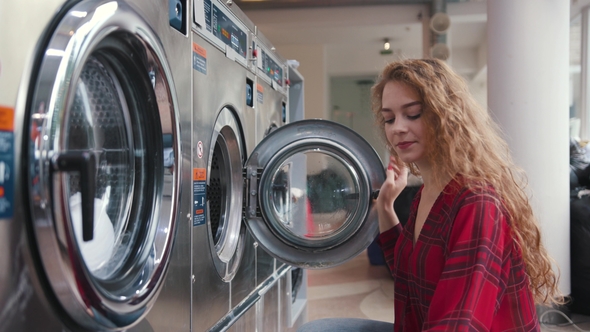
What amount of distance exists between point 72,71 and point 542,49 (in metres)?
2.86

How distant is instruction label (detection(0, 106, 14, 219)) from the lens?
69cm

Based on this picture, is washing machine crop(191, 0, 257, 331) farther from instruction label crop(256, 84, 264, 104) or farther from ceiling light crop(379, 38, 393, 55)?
ceiling light crop(379, 38, 393, 55)

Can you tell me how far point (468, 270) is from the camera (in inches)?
40.6

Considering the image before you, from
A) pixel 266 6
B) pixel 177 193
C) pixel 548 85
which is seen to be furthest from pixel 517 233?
pixel 266 6

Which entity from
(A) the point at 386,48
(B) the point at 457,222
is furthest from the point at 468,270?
(A) the point at 386,48

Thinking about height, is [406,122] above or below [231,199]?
above

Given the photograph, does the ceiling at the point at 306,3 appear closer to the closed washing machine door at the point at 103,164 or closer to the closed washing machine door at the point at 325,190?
the closed washing machine door at the point at 325,190

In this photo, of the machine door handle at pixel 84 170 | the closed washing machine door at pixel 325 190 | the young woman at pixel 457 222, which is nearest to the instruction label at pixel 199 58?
the closed washing machine door at pixel 325 190

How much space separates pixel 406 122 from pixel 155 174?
63 cm

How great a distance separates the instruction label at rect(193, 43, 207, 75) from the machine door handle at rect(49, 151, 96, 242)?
653 millimetres

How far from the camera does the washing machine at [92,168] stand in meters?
0.73

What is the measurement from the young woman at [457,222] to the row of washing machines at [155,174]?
39cm

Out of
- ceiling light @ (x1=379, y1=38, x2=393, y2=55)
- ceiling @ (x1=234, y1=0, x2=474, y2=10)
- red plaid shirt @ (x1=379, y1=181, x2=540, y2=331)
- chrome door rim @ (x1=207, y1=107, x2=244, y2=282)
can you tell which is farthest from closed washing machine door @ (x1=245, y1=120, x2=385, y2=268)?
ceiling light @ (x1=379, y1=38, x2=393, y2=55)

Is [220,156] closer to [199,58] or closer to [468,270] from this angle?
[199,58]
